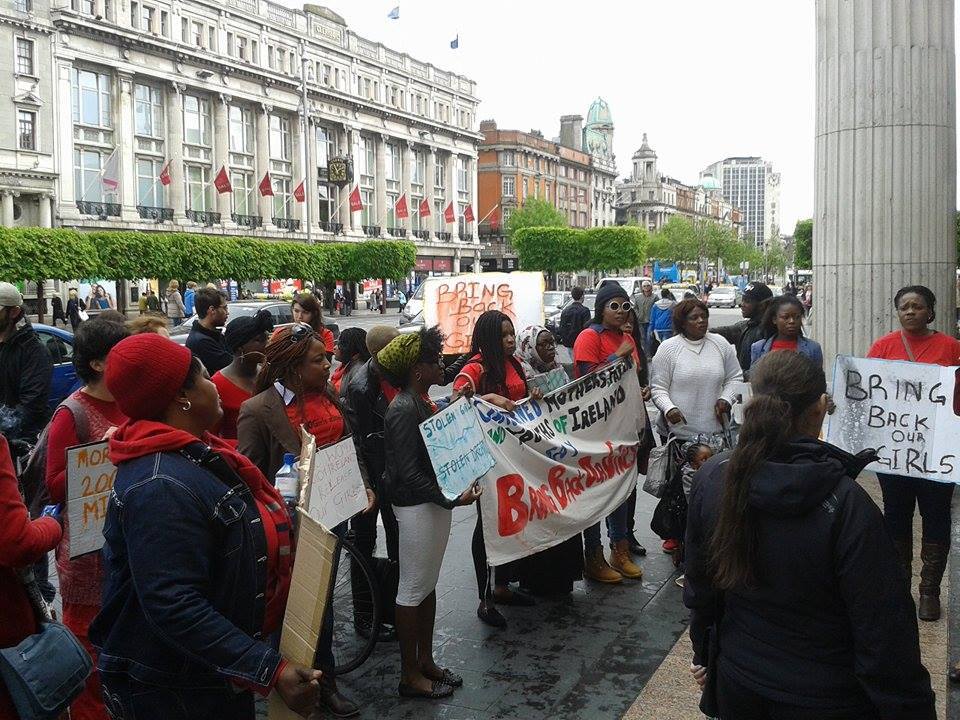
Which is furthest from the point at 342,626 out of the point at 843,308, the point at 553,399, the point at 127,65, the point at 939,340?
the point at 127,65

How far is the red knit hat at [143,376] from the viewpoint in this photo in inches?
94.2

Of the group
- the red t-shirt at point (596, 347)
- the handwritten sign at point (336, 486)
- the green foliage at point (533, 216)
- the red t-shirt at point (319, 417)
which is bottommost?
the handwritten sign at point (336, 486)

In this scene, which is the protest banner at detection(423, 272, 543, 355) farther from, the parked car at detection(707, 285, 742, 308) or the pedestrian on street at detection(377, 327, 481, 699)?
the parked car at detection(707, 285, 742, 308)

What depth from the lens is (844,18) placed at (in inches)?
317

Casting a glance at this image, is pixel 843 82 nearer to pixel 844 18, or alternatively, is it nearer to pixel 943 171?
pixel 844 18

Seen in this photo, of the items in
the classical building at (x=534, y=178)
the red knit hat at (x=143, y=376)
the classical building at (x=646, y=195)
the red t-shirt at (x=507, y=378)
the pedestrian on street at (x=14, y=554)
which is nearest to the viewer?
the red knit hat at (x=143, y=376)

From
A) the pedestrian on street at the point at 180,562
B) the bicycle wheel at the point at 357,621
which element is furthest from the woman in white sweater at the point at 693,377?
the pedestrian on street at the point at 180,562

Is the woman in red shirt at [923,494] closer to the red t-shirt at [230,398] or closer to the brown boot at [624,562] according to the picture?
the brown boot at [624,562]

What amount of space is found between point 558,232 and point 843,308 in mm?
68886

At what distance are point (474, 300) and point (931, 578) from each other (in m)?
6.21

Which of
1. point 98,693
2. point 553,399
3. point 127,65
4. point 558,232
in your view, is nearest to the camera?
point 98,693

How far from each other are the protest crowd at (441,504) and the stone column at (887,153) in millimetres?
2133

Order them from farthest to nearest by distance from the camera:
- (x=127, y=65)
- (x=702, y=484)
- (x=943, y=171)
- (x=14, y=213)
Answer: (x=127, y=65) < (x=14, y=213) < (x=943, y=171) < (x=702, y=484)

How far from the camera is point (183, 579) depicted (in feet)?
7.41
